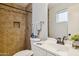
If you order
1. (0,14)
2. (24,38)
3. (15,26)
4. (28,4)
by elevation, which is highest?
(28,4)

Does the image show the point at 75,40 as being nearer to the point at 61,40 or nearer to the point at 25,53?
the point at 61,40

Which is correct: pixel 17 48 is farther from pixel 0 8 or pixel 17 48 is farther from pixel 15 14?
pixel 0 8

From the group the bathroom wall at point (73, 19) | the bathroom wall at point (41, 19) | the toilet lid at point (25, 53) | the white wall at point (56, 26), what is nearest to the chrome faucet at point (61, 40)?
the white wall at point (56, 26)

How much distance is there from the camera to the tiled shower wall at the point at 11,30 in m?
1.70

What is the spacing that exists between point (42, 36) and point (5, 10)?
34.6 inches

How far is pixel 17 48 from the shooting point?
5.76 feet

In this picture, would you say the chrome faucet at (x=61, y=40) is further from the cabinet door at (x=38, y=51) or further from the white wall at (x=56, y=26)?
the cabinet door at (x=38, y=51)

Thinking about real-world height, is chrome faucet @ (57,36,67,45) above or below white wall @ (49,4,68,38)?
below

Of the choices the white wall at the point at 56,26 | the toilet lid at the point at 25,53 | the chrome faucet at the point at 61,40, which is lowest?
the toilet lid at the point at 25,53

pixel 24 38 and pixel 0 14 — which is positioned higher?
pixel 0 14

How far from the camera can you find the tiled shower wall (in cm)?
170

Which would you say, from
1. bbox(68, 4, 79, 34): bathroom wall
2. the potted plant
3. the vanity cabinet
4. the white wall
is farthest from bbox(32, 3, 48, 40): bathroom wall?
the potted plant

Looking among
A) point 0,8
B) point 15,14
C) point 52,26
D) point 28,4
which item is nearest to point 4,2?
point 0,8

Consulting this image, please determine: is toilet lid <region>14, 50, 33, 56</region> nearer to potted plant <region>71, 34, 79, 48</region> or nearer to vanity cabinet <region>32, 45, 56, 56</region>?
vanity cabinet <region>32, 45, 56, 56</region>
